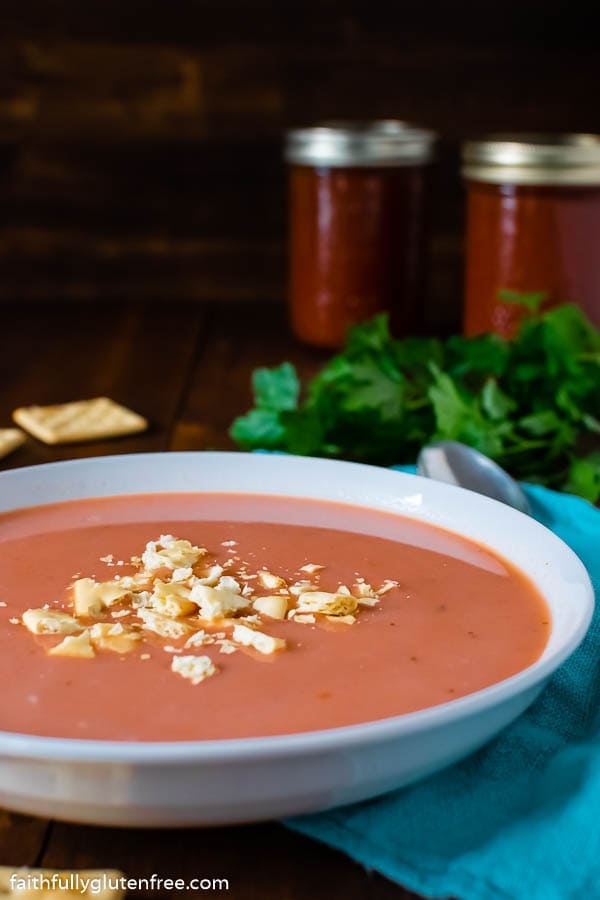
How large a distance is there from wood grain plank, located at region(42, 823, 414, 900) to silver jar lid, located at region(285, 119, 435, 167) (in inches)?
54.7

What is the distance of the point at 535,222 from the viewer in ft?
5.99

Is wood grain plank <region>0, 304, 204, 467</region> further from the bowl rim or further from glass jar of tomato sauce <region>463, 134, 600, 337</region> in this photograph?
the bowl rim

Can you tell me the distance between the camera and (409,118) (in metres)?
2.38

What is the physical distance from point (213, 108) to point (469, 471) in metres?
1.32

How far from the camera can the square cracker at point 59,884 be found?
0.68 meters

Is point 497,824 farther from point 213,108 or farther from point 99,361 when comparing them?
point 213,108

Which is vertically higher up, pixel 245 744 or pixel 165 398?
pixel 245 744

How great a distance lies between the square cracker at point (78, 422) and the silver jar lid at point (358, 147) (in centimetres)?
56

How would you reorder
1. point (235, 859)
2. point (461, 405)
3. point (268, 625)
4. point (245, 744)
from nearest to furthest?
point (245, 744)
point (235, 859)
point (268, 625)
point (461, 405)

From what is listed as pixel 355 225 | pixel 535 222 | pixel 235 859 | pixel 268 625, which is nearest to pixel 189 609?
pixel 268 625

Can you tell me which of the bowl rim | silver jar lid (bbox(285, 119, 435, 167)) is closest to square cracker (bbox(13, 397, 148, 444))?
silver jar lid (bbox(285, 119, 435, 167))

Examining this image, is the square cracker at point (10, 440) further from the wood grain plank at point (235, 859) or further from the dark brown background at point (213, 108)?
the dark brown background at point (213, 108)

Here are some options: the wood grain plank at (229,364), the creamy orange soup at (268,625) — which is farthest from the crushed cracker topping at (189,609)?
the wood grain plank at (229,364)

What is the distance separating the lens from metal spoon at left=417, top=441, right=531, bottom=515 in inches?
50.7
